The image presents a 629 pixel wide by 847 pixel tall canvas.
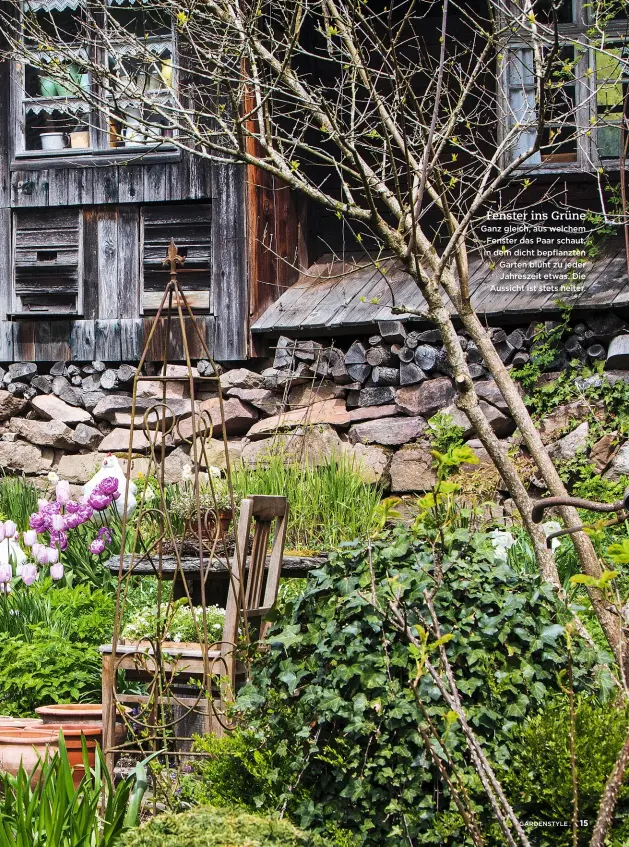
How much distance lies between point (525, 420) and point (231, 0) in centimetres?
240

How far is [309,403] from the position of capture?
24.5 feet

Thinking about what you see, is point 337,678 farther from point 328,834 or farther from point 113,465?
point 113,465

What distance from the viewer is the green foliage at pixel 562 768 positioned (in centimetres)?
226

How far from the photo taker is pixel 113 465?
5.73 metres

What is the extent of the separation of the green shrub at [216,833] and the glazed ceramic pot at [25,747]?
1440mm

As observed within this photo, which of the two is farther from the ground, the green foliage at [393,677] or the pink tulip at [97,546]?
the green foliage at [393,677]

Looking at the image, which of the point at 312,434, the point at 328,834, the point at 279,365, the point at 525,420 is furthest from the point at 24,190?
the point at 328,834

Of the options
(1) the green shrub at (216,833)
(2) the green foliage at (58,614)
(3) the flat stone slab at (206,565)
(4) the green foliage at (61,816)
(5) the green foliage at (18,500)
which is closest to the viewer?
(1) the green shrub at (216,833)

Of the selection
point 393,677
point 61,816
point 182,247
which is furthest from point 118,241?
point 393,677

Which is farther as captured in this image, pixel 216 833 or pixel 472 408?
pixel 472 408

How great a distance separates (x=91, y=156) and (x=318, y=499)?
3692mm

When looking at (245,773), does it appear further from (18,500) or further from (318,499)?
(18,500)

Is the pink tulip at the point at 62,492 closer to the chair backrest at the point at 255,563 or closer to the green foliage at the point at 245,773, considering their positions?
the chair backrest at the point at 255,563

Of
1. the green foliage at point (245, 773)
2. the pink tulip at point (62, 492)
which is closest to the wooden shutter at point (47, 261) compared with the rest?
the pink tulip at point (62, 492)
